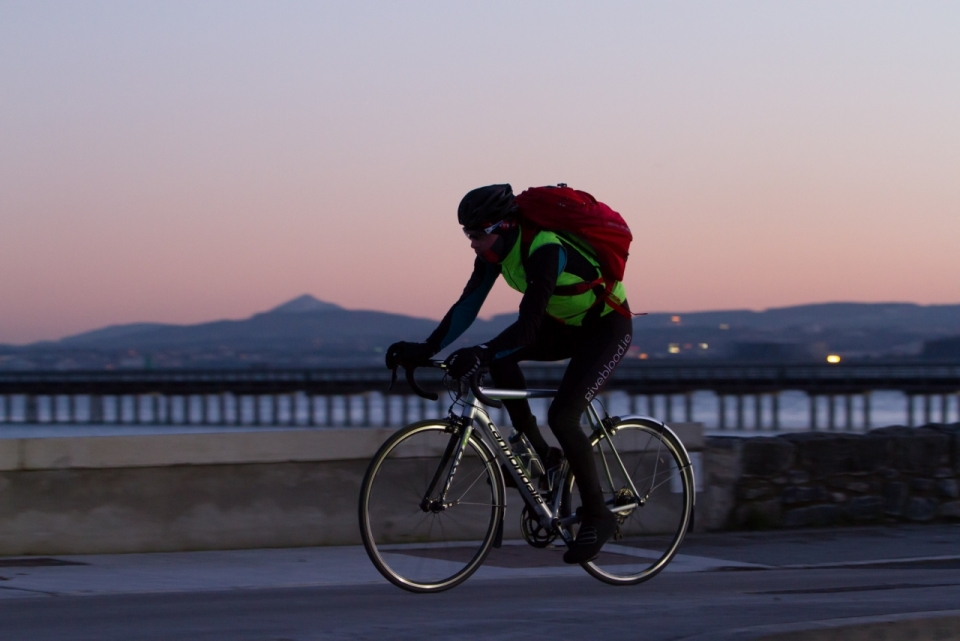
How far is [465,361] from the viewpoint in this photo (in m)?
4.68

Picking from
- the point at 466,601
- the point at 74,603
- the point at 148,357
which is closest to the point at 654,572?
the point at 466,601

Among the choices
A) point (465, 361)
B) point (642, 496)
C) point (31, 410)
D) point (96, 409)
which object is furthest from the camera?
point (31, 410)

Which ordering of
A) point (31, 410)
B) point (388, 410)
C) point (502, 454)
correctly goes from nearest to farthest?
point (502, 454), point (388, 410), point (31, 410)

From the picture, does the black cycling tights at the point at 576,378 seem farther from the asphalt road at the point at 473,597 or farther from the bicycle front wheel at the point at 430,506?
the asphalt road at the point at 473,597

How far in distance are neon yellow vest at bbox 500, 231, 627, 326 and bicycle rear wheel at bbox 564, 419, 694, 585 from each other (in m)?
0.60

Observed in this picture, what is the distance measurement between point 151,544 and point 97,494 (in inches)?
14.4

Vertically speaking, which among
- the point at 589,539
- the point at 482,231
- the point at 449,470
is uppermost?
the point at 482,231

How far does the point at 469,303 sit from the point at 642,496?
3.88ft

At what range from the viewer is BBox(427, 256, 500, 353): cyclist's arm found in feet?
16.5

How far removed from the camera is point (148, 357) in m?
114

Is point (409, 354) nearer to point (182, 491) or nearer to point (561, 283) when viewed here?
point (561, 283)

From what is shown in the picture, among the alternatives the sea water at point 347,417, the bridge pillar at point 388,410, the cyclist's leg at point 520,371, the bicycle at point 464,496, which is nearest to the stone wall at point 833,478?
the bicycle at point 464,496

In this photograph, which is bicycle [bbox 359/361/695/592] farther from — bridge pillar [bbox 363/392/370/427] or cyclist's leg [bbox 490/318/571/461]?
bridge pillar [bbox 363/392/370/427]

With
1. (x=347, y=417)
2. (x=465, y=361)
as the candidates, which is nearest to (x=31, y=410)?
(x=347, y=417)
